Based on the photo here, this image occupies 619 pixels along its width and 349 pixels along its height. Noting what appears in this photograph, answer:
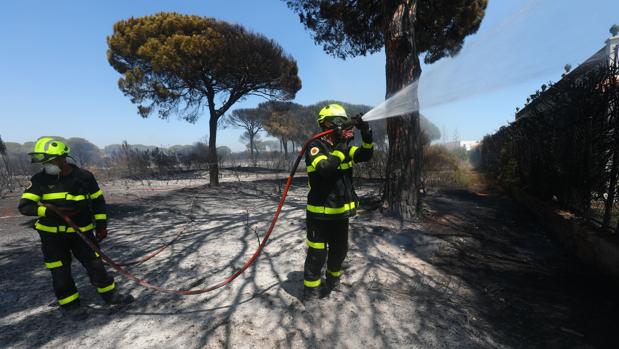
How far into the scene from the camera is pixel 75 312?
283 centimetres

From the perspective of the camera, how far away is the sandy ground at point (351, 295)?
249 cm

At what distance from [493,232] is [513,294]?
2.59 m

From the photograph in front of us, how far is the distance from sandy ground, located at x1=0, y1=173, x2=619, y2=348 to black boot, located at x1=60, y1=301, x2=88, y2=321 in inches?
2.9

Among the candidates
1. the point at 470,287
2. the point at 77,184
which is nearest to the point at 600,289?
the point at 470,287

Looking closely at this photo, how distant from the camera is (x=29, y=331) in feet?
8.64

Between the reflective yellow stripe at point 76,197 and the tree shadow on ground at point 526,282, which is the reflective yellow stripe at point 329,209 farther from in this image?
the reflective yellow stripe at point 76,197

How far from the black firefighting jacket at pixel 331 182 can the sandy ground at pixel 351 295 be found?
95 centimetres

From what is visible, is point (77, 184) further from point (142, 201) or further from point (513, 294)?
point (142, 201)

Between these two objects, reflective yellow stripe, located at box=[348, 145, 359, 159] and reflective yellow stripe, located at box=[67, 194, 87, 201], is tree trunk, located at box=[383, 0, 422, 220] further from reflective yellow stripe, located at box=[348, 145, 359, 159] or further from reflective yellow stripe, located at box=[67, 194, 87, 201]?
reflective yellow stripe, located at box=[67, 194, 87, 201]

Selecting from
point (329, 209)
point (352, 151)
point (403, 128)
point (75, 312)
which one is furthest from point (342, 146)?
point (403, 128)

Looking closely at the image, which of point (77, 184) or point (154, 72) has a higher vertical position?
point (154, 72)

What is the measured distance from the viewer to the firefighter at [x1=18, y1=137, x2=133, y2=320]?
2.69 meters

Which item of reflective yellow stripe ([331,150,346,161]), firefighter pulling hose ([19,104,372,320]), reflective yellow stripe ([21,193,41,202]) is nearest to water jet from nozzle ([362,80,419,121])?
firefighter pulling hose ([19,104,372,320])

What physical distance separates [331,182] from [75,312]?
2739 millimetres
